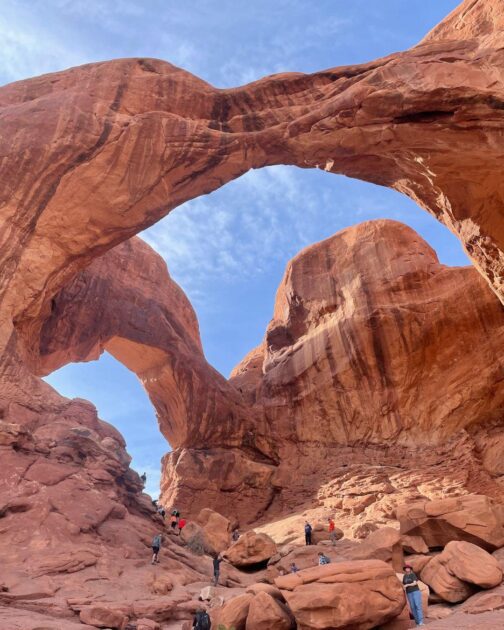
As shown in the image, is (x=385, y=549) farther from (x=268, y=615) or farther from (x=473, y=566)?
(x=268, y=615)

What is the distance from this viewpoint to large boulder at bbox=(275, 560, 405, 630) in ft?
25.6

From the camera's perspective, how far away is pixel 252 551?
14898 millimetres

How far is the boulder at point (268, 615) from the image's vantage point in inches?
321

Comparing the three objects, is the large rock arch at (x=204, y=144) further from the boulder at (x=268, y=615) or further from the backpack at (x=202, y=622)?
the boulder at (x=268, y=615)

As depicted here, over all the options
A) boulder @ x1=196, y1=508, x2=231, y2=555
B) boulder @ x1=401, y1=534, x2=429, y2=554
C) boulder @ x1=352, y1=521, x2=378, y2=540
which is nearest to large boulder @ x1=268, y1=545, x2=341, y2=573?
boulder @ x1=401, y1=534, x2=429, y2=554

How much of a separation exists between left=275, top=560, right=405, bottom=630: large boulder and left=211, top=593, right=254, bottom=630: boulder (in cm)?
74

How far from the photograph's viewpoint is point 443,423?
77.4 ft

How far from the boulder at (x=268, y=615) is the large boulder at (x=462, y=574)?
3.28 meters

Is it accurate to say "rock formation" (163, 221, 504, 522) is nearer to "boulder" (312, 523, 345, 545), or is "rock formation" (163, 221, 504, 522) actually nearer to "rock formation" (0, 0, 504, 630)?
"rock formation" (0, 0, 504, 630)

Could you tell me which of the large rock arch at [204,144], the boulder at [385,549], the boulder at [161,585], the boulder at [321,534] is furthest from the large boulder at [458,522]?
the large rock arch at [204,144]

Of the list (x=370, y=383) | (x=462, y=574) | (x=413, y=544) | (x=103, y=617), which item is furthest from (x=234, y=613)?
(x=370, y=383)

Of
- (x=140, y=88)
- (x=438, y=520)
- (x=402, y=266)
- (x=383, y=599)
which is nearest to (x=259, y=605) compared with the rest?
(x=383, y=599)

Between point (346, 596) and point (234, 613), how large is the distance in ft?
6.63

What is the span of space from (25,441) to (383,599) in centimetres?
1070
